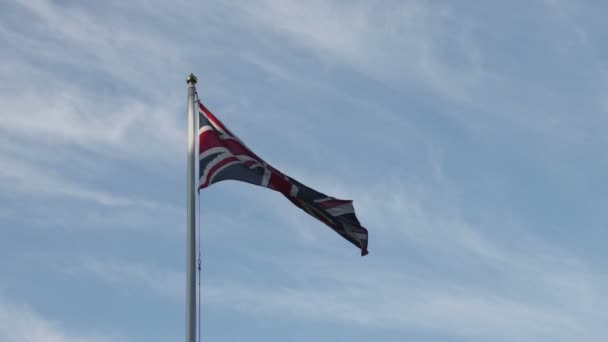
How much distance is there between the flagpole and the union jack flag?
39 cm

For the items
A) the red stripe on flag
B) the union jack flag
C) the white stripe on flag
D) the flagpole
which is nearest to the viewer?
the flagpole

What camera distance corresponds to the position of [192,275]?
2000cm

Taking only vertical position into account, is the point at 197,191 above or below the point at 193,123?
below

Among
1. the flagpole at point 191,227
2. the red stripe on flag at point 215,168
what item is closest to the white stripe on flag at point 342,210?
the red stripe on flag at point 215,168

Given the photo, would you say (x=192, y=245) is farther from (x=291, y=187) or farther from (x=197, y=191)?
(x=291, y=187)

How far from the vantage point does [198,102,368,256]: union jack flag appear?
2225 cm

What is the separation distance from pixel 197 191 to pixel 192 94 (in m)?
2.93

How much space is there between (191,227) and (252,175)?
2.61 metres

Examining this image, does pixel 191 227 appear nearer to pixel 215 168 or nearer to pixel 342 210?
pixel 215 168

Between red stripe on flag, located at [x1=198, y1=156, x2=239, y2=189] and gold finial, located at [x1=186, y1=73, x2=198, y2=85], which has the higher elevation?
gold finial, located at [x1=186, y1=73, x2=198, y2=85]

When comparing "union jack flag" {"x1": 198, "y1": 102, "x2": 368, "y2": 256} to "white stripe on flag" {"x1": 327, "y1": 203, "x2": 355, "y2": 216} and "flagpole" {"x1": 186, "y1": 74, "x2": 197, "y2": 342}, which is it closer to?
"white stripe on flag" {"x1": 327, "y1": 203, "x2": 355, "y2": 216}

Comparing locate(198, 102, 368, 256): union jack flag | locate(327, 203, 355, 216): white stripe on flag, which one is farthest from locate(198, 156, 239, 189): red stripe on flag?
locate(327, 203, 355, 216): white stripe on flag

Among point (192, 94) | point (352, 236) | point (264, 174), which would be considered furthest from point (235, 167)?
point (352, 236)

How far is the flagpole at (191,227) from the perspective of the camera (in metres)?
19.5
